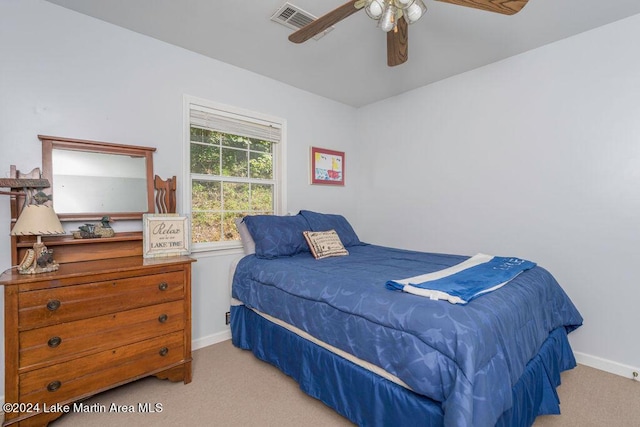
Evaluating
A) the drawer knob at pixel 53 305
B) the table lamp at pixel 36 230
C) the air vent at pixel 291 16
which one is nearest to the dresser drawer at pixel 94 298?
the drawer knob at pixel 53 305

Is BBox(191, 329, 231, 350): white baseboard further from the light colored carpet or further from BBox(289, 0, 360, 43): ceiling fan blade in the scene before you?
BBox(289, 0, 360, 43): ceiling fan blade

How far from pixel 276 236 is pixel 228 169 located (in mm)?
871

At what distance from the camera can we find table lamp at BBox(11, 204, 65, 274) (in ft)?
5.13

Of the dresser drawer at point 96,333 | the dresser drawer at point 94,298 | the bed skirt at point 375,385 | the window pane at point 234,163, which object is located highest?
the window pane at point 234,163

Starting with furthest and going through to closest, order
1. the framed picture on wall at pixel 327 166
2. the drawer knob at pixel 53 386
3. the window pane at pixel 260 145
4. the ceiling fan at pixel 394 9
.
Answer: the framed picture on wall at pixel 327 166 → the window pane at pixel 260 145 → the drawer knob at pixel 53 386 → the ceiling fan at pixel 394 9

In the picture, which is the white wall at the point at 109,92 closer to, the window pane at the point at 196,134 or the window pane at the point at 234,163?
the window pane at the point at 196,134

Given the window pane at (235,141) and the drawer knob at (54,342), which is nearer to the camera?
the drawer knob at (54,342)

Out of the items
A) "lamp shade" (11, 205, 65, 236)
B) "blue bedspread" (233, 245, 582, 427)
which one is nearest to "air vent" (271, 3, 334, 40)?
"blue bedspread" (233, 245, 582, 427)

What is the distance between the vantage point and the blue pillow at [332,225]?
2.92 metres

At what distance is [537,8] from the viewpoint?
2.00 m

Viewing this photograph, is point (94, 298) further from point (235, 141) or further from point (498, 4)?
point (498, 4)

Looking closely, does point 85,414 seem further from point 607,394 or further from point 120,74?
point 607,394

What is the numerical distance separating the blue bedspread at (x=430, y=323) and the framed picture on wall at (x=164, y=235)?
0.66 metres

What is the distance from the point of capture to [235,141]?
2.91 metres
